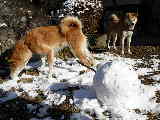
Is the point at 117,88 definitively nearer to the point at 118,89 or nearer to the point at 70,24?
the point at 118,89

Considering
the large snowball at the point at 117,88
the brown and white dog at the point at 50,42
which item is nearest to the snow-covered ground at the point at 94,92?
the large snowball at the point at 117,88

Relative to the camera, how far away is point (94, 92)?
1090cm

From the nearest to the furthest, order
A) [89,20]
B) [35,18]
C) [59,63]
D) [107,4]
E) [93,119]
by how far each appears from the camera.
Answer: [93,119] → [59,63] → [35,18] → [89,20] → [107,4]

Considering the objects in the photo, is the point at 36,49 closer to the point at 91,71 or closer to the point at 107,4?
the point at 91,71

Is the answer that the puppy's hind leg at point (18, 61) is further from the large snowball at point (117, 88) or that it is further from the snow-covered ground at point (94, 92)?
the large snowball at point (117, 88)

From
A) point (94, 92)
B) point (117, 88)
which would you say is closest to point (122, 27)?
point (94, 92)

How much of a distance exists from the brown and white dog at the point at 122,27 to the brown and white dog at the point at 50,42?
2970mm

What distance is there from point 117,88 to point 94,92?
0.93 meters

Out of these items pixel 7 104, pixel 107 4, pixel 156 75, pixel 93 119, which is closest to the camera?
pixel 93 119

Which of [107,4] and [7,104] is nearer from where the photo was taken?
[7,104]

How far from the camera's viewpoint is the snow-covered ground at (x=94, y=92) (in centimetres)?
1010

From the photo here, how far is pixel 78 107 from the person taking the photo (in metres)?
10.4

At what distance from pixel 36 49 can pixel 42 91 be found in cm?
189

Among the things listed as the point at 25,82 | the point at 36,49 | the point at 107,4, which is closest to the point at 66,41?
the point at 36,49
